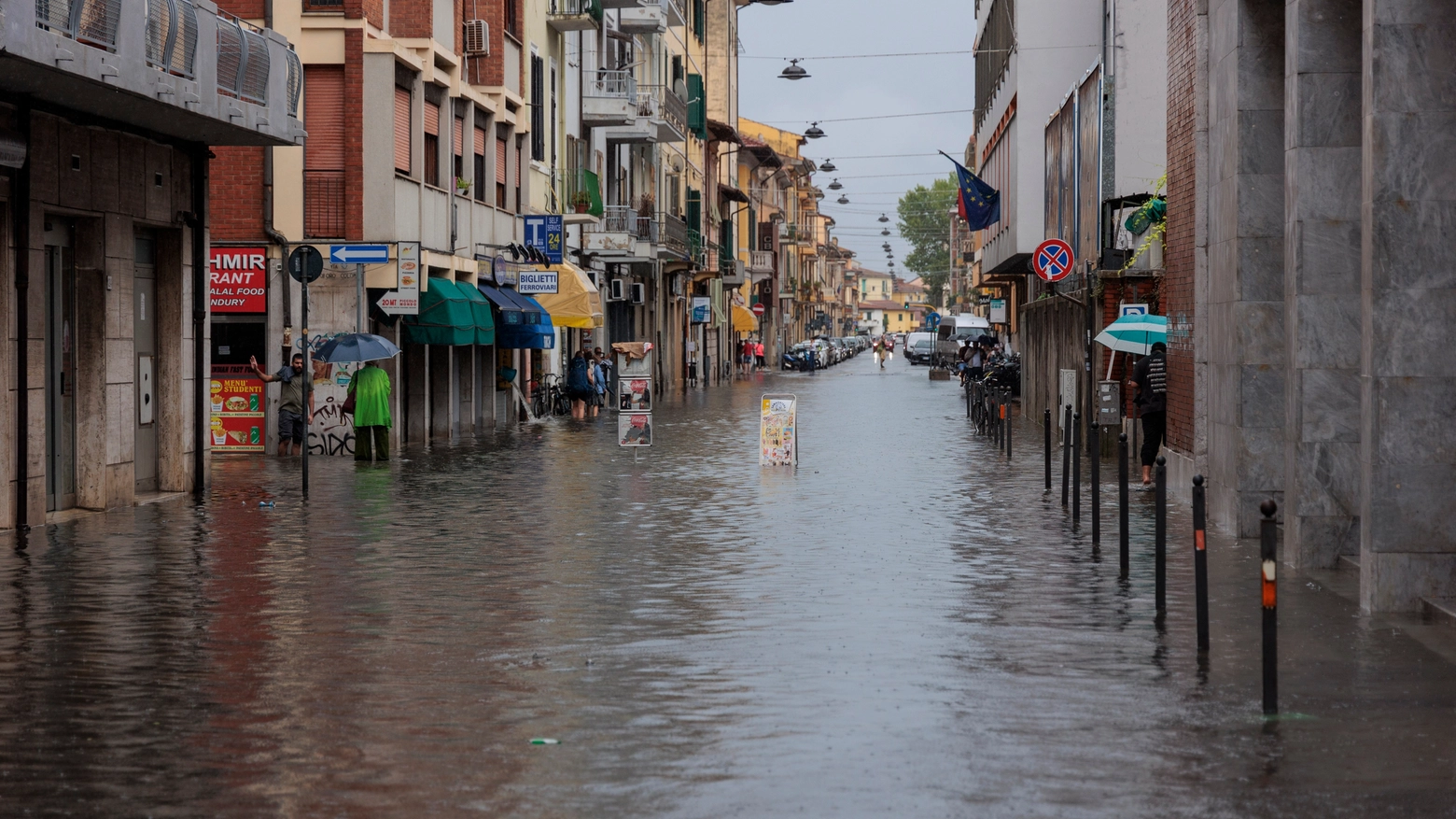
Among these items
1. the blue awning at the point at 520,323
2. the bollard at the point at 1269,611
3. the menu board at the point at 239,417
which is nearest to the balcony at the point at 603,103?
the blue awning at the point at 520,323

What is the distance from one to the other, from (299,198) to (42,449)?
1208 centimetres

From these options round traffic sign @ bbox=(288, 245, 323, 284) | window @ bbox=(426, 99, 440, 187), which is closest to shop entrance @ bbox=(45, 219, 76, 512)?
round traffic sign @ bbox=(288, 245, 323, 284)

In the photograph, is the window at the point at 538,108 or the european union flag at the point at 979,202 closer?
the window at the point at 538,108

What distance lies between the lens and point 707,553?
14.1 meters

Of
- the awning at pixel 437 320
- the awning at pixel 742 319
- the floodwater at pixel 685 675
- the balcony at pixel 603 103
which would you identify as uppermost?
the balcony at pixel 603 103

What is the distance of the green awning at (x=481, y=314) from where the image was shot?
32000mm

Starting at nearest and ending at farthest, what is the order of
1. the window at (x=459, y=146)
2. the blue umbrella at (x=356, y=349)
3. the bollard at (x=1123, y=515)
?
1. the bollard at (x=1123, y=515)
2. the blue umbrella at (x=356, y=349)
3. the window at (x=459, y=146)

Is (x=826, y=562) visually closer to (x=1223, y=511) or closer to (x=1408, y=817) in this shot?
(x=1223, y=511)

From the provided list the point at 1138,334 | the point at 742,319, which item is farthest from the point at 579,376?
the point at 742,319

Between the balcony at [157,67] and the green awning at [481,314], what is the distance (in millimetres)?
11533

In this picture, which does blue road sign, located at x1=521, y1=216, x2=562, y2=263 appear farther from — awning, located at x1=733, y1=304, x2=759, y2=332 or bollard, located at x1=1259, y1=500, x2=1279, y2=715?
awning, located at x1=733, y1=304, x2=759, y2=332

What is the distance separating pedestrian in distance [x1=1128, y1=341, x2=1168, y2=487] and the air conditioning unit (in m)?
16.7

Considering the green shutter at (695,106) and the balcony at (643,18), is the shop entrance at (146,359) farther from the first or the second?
the green shutter at (695,106)

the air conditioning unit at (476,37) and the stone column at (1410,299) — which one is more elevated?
the air conditioning unit at (476,37)
